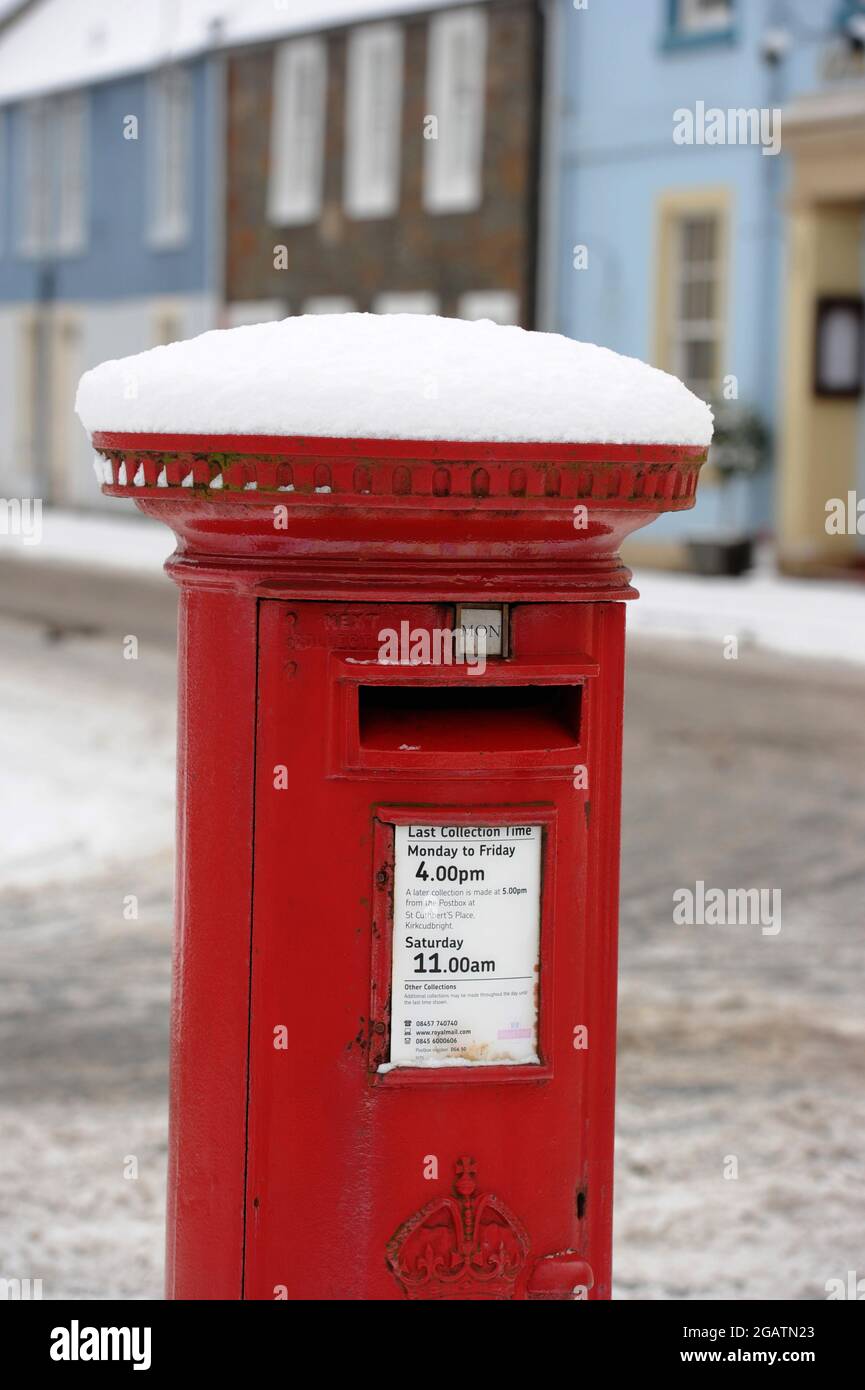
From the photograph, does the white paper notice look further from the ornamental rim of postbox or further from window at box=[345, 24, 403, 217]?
window at box=[345, 24, 403, 217]

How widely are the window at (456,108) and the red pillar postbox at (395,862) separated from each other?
19859mm

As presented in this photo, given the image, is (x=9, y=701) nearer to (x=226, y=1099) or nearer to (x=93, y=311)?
(x=226, y=1099)

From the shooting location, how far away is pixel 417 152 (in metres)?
22.3

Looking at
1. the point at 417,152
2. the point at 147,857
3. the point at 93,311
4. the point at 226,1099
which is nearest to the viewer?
the point at 226,1099

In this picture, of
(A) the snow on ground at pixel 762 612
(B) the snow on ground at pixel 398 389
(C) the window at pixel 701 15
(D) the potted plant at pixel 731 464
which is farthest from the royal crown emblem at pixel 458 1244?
(C) the window at pixel 701 15

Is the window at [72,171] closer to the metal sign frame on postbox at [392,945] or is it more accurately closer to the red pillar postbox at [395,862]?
the red pillar postbox at [395,862]

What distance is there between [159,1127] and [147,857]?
2600 mm

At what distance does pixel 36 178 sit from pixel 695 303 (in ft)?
48.7

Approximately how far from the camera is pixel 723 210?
61.4ft

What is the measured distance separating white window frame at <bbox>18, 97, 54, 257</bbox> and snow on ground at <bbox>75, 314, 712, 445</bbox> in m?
29.4

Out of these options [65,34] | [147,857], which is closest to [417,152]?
[65,34]

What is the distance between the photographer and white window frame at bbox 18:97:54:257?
30.2 m

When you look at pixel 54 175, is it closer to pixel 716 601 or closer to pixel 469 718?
pixel 716 601

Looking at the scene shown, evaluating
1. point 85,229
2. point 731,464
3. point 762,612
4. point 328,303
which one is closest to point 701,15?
point 731,464
